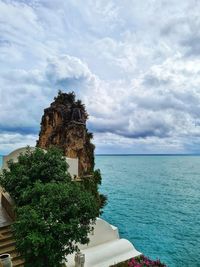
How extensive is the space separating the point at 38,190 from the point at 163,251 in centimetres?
1975

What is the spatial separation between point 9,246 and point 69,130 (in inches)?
1124

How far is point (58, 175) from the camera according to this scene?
1586cm

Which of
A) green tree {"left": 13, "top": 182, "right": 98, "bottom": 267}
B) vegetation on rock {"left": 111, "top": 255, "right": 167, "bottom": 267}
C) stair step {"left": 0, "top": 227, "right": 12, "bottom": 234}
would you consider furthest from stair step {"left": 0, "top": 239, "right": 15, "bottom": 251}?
vegetation on rock {"left": 111, "top": 255, "right": 167, "bottom": 267}

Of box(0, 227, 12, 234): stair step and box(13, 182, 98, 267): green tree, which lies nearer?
box(13, 182, 98, 267): green tree

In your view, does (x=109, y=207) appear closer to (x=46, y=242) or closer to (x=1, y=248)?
(x=1, y=248)

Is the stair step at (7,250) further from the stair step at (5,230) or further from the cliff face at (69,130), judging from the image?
the cliff face at (69,130)

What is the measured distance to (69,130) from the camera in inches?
1656

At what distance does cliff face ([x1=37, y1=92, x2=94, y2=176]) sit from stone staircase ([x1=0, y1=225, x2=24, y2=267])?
23.5 metres

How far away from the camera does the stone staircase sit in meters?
13.7

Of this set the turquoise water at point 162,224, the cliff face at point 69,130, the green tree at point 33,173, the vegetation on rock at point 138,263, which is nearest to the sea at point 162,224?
the turquoise water at point 162,224

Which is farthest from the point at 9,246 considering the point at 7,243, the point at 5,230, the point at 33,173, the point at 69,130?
the point at 69,130

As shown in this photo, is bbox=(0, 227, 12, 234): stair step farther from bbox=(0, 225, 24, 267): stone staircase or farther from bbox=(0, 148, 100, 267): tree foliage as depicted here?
bbox=(0, 148, 100, 267): tree foliage

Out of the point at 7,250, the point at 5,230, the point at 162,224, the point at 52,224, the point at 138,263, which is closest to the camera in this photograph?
the point at 52,224

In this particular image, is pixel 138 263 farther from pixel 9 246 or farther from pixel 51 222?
pixel 9 246
